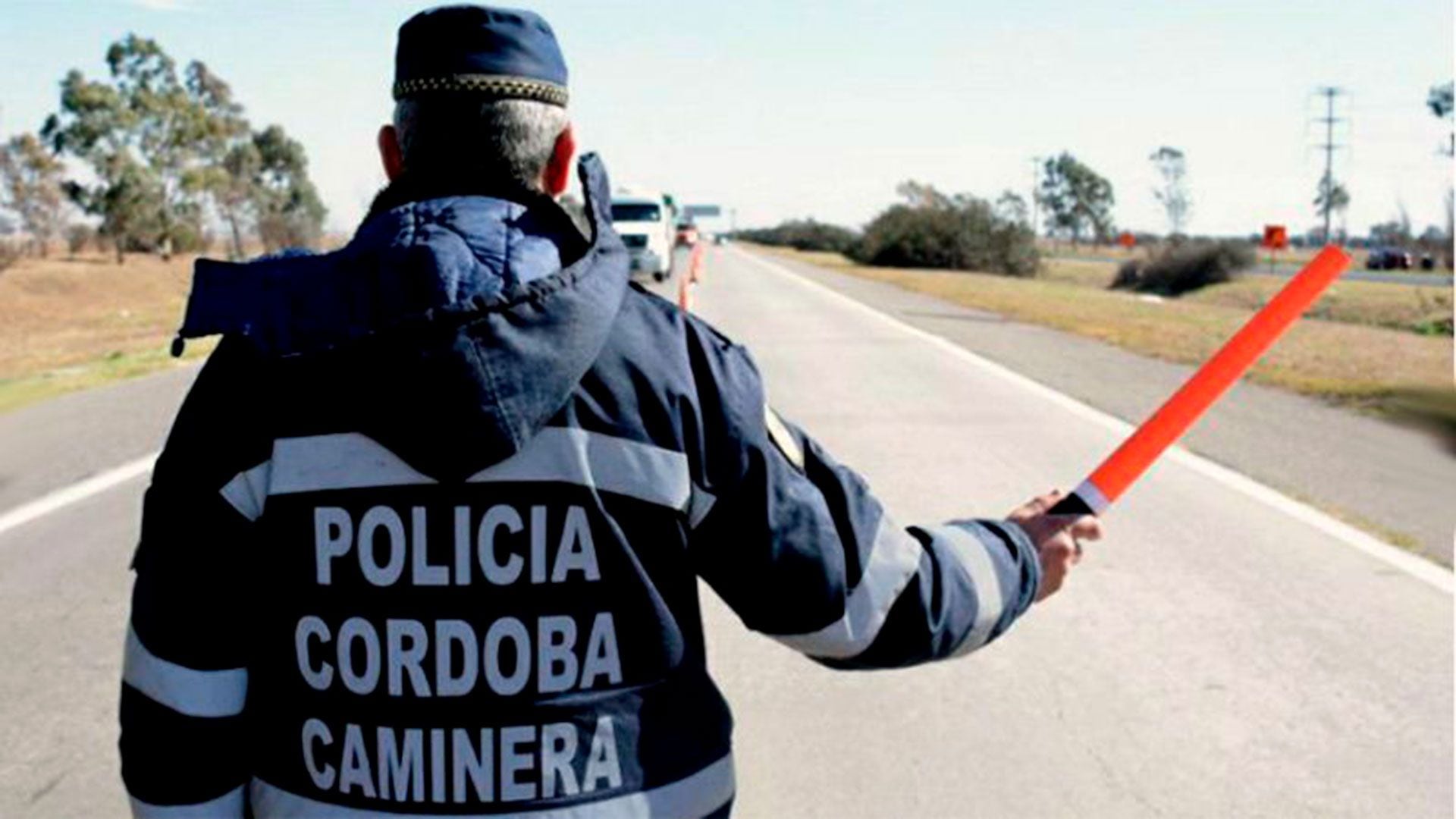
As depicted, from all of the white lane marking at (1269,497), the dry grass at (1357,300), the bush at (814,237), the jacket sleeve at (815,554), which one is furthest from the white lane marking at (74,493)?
the bush at (814,237)

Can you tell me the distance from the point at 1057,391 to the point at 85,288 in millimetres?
41876

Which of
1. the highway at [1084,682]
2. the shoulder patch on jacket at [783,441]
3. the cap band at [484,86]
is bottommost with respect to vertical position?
the highway at [1084,682]

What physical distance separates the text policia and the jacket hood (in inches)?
4.2

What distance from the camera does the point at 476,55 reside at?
2092 millimetres

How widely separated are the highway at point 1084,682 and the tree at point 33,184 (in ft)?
180

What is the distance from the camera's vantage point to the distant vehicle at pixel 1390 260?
78.4m

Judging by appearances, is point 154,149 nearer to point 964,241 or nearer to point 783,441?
point 964,241

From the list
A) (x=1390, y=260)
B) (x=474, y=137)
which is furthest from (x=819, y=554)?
(x=1390, y=260)

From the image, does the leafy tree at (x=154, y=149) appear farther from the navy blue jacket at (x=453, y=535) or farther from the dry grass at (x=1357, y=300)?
the navy blue jacket at (x=453, y=535)

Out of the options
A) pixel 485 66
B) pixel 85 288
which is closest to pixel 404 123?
pixel 485 66

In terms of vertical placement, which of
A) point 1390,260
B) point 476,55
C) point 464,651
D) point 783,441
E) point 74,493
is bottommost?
point 74,493

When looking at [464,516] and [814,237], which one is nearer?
[464,516]

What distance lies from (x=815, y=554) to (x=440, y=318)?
0.56 metres

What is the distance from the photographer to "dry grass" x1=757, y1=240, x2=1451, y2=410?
16125 mm
